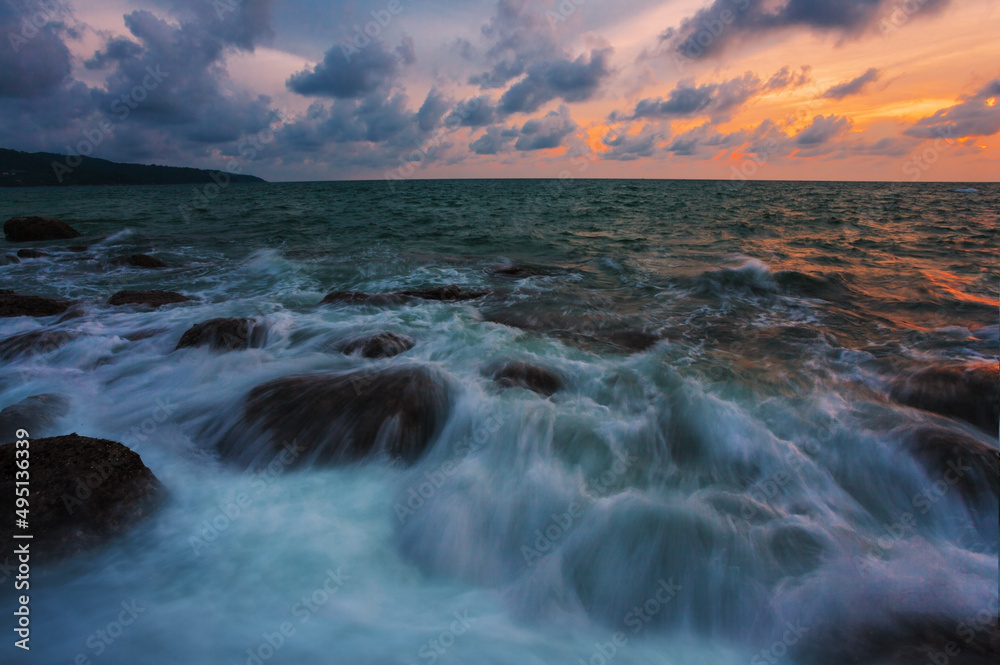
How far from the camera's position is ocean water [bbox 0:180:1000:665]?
10.2 ft

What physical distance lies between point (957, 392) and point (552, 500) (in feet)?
17.5

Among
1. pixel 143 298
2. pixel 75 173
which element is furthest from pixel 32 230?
pixel 75 173

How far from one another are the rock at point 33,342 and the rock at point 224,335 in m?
1.72

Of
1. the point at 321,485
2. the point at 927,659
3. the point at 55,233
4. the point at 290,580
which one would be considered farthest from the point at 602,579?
the point at 55,233

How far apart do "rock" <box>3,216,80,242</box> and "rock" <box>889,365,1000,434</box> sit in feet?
90.2

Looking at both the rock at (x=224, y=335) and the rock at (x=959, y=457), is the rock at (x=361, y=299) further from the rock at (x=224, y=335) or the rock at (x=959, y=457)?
the rock at (x=959, y=457)

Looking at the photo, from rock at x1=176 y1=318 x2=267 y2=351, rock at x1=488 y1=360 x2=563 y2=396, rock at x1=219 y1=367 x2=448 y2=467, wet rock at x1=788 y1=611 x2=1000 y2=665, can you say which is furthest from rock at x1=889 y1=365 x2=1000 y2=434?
rock at x1=176 y1=318 x2=267 y2=351

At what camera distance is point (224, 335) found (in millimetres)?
6992

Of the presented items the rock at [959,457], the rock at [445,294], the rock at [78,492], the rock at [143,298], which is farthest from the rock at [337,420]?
the rock at [143,298]

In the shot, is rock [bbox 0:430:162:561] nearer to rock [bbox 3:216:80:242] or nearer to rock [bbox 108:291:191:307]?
rock [bbox 108:291:191:307]

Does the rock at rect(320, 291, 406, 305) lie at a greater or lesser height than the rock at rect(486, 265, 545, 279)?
lesser

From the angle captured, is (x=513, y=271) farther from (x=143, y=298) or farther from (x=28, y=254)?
(x=28, y=254)

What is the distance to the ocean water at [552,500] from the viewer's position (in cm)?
310

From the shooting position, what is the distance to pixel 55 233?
19078 mm
